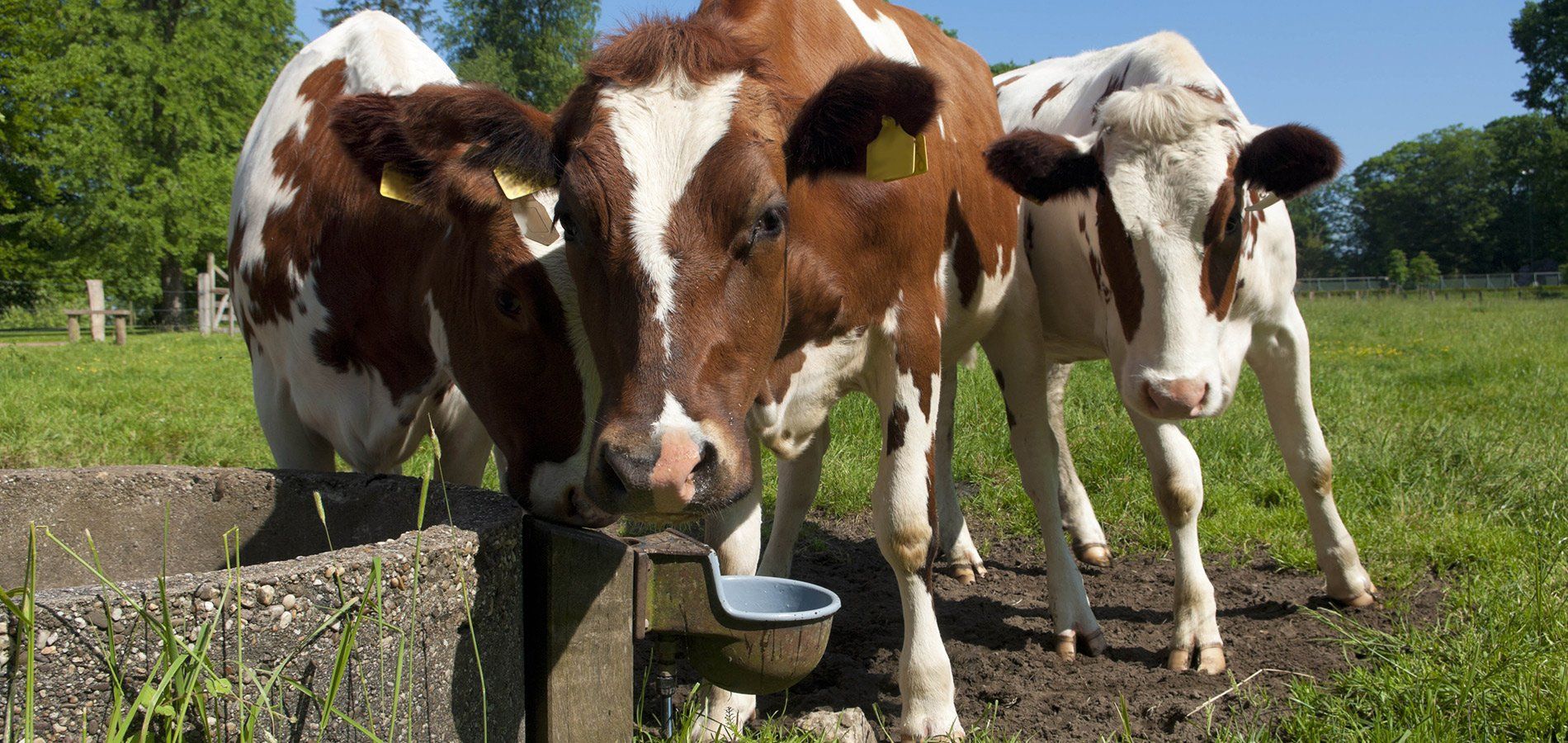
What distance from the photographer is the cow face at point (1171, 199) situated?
3.66 m

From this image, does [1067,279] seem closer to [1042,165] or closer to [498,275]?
[1042,165]

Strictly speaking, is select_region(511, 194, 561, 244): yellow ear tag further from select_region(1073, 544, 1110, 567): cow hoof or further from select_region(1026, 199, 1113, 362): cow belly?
select_region(1073, 544, 1110, 567): cow hoof

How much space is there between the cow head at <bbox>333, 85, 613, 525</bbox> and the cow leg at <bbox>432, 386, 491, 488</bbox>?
843mm

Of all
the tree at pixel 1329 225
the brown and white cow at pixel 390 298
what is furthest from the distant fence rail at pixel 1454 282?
the brown and white cow at pixel 390 298

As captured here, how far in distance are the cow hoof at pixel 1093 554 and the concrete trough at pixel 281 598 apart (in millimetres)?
3465

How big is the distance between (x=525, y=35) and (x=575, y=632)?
4049cm

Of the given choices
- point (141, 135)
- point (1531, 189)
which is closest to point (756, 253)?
point (141, 135)

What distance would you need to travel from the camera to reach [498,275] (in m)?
2.88

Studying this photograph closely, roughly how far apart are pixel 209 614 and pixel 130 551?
1.06 meters

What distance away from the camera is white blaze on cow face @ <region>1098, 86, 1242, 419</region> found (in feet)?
11.8

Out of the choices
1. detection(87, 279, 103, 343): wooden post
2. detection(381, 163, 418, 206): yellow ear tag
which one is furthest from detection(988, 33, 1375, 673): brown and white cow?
detection(87, 279, 103, 343): wooden post

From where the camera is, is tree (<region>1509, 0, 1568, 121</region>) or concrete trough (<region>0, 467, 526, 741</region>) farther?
tree (<region>1509, 0, 1568, 121</region>)

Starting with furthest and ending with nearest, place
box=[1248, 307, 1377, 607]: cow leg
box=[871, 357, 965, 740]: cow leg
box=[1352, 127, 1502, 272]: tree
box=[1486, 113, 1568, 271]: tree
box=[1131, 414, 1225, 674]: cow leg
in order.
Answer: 1. box=[1352, 127, 1502, 272]: tree
2. box=[1486, 113, 1568, 271]: tree
3. box=[1248, 307, 1377, 607]: cow leg
4. box=[1131, 414, 1225, 674]: cow leg
5. box=[871, 357, 965, 740]: cow leg

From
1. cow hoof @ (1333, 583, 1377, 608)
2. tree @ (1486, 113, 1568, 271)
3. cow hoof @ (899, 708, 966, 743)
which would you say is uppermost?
tree @ (1486, 113, 1568, 271)
